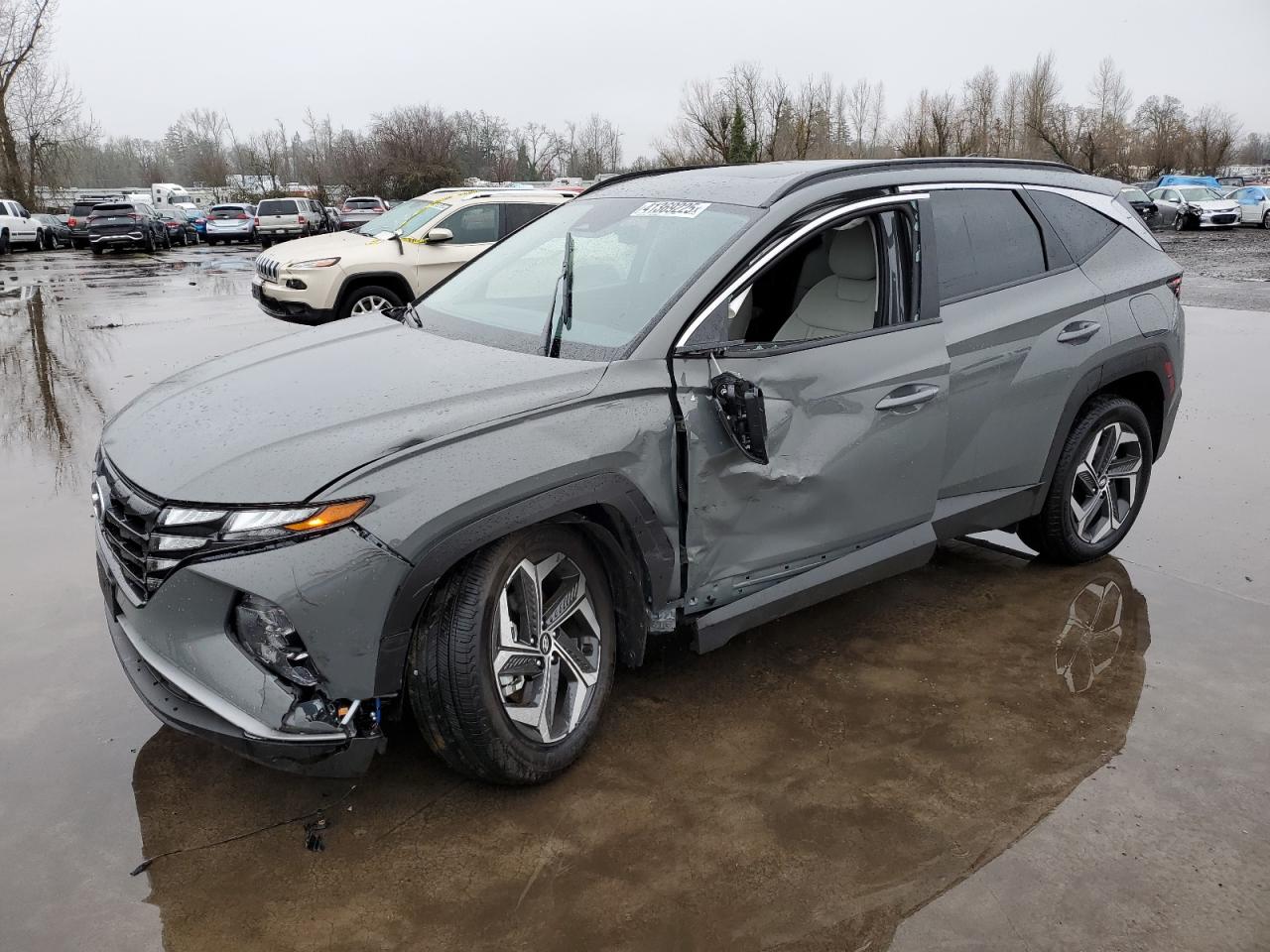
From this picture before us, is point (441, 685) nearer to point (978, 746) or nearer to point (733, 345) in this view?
point (733, 345)

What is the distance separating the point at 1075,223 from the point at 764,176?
162 centimetres

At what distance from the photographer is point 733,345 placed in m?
3.12

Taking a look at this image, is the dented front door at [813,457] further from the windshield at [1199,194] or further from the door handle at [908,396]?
the windshield at [1199,194]

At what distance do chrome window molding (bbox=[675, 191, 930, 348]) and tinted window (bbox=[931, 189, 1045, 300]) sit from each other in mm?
195

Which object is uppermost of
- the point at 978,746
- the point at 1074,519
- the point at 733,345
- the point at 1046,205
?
the point at 1046,205

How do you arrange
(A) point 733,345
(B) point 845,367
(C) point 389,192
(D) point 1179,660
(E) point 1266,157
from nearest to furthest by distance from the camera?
(A) point 733,345 < (B) point 845,367 < (D) point 1179,660 < (C) point 389,192 < (E) point 1266,157

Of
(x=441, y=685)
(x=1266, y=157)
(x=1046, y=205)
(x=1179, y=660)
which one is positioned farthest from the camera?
(x=1266, y=157)

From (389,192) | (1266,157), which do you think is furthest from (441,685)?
(1266,157)

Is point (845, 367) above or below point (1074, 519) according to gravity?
above

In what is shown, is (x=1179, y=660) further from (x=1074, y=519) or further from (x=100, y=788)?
(x=100, y=788)

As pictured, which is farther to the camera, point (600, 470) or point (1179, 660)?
point (1179, 660)

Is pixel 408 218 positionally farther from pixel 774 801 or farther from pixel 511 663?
pixel 774 801

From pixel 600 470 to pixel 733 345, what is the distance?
657 mm

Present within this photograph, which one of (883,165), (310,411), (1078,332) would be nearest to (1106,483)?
(1078,332)
